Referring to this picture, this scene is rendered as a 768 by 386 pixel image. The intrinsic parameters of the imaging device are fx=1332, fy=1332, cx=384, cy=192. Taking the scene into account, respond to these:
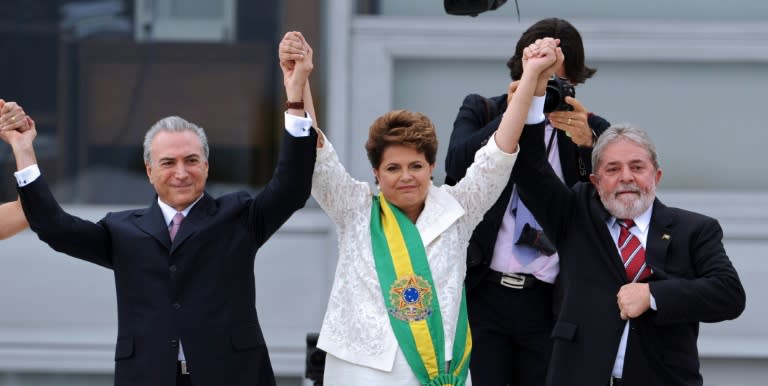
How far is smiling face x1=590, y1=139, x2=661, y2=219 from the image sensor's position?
12.9 ft

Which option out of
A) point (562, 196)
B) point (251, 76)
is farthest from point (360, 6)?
point (562, 196)

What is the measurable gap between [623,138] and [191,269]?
4.37 feet

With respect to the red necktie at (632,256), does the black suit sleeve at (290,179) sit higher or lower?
higher

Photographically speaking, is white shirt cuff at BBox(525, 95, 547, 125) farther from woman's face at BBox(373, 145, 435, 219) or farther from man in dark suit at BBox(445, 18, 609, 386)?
man in dark suit at BBox(445, 18, 609, 386)

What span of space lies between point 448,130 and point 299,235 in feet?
2.85

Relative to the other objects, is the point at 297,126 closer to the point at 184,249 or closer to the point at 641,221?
the point at 184,249

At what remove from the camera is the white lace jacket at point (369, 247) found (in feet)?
12.4

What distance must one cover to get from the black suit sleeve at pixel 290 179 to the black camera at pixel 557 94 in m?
0.79

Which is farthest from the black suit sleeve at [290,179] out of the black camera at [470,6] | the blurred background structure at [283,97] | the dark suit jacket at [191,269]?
the blurred background structure at [283,97]

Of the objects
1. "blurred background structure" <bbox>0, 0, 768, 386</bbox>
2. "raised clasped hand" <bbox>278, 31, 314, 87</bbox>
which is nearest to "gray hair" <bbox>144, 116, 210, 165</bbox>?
"raised clasped hand" <bbox>278, 31, 314, 87</bbox>

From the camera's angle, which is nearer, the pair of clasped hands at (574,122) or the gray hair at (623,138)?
the gray hair at (623,138)

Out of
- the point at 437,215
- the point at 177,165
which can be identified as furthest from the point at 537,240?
the point at 177,165

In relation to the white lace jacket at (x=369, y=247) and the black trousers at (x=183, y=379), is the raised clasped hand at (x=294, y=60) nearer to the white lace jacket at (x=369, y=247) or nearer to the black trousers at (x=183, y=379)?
the white lace jacket at (x=369, y=247)

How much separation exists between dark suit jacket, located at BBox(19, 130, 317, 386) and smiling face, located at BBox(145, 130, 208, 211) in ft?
0.24
